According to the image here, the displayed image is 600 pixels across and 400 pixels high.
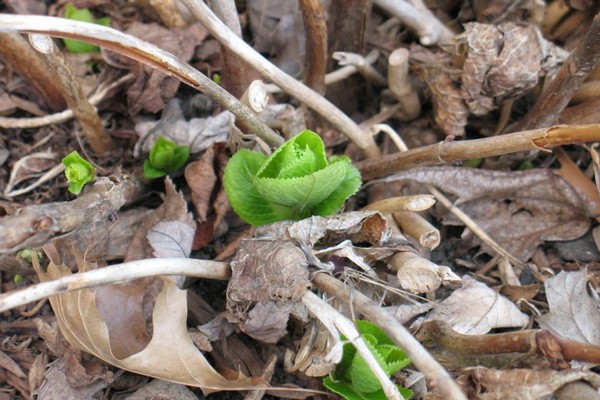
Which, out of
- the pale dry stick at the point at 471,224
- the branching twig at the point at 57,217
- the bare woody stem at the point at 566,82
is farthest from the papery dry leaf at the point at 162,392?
the bare woody stem at the point at 566,82

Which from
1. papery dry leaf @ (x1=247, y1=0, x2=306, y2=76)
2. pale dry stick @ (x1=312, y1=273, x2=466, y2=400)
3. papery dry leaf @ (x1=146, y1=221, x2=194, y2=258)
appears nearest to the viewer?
pale dry stick @ (x1=312, y1=273, x2=466, y2=400)

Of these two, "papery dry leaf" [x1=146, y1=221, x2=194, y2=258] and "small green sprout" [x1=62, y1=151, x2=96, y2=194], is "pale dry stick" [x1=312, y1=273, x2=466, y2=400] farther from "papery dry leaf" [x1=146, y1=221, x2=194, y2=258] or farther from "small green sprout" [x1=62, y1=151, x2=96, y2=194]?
"small green sprout" [x1=62, y1=151, x2=96, y2=194]

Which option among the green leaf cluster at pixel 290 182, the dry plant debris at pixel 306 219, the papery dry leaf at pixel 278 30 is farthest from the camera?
the papery dry leaf at pixel 278 30

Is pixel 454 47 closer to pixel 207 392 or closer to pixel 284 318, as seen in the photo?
pixel 284 318

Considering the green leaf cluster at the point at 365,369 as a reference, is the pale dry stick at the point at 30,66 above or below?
above

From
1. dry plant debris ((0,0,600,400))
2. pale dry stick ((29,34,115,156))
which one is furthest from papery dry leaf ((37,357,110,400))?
pale dry stick ((29,34,115,156))

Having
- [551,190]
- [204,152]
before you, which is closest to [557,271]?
[551,190]

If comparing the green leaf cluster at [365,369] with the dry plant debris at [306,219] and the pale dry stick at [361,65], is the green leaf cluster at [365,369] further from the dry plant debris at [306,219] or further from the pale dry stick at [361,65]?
the pale dry stick at [361,65]
